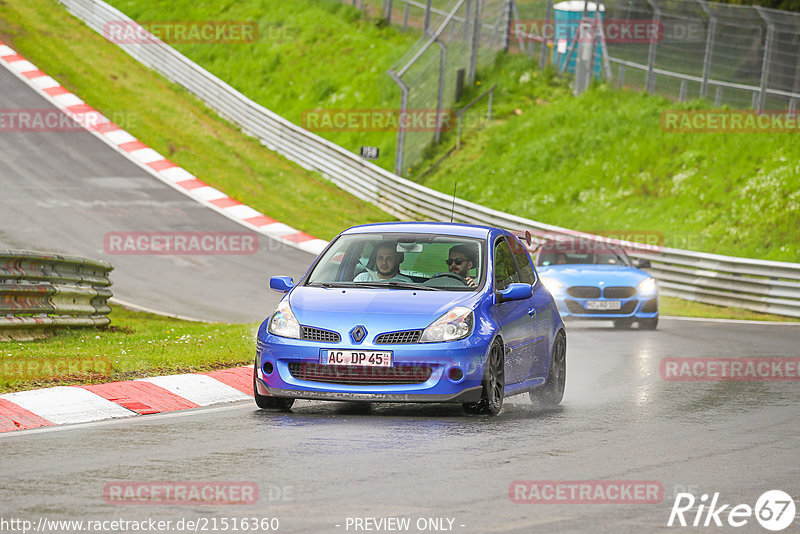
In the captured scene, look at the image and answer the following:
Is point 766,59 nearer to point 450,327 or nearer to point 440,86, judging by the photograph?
point 440,86

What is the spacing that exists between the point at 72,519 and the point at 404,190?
2573cm

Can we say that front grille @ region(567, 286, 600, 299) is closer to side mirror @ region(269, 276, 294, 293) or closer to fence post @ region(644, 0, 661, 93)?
side mirror @ region(269, 276, 294, 293)

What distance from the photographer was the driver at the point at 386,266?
10352 millimetres

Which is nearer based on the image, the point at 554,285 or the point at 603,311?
the point at 603,311

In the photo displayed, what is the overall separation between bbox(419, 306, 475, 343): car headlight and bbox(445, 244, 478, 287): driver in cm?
84

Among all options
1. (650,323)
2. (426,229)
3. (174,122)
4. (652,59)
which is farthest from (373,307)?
(174,122)

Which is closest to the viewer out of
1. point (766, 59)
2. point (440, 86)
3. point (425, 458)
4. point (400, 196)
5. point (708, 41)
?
point (425, 458)

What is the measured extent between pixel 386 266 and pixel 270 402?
147cm

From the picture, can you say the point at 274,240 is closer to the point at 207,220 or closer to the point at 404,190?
the point at 207,220

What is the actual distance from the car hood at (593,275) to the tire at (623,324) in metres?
0.67

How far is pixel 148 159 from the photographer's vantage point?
32.7 metres

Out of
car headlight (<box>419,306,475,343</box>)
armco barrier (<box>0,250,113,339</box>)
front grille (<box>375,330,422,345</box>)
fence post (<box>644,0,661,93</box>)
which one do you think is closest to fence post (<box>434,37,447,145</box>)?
fence post (<box>644,0,661,93</box>)

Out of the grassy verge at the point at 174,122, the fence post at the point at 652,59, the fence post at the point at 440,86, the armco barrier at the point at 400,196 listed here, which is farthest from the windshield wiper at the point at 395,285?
the fence post at the point at 440,86

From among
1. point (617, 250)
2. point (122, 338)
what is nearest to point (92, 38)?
point (617, 250)
